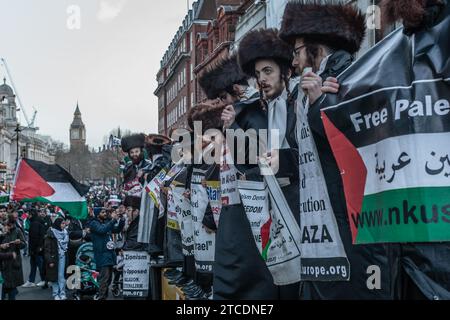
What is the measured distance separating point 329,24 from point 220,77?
8.55 ft

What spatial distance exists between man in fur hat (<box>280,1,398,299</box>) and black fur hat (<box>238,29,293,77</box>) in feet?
2.13

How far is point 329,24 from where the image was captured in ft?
14.3

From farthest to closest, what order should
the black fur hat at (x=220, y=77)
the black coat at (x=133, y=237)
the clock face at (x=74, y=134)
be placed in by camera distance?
the clock face at (x=74, y=134), the black coat at (x=133, y=237), the black fur hat at (x=220, y=77)

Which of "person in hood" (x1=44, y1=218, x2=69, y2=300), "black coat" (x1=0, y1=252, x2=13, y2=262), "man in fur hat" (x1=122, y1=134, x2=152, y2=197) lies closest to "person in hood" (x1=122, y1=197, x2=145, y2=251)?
"man in fur hat" (x1=122, y1=134, x2=152, y2=197)

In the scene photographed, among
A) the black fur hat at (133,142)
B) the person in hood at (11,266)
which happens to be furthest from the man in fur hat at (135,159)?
the person in hood at (11,266)

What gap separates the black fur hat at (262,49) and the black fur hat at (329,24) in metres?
0.71

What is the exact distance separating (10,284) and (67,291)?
13.3 feet

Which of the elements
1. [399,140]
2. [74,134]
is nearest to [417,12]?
[399,140]

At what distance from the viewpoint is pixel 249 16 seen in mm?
41594

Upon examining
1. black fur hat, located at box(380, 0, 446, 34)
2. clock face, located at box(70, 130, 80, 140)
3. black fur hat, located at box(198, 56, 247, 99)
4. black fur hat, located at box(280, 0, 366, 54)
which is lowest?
black fur hat, located at box(380, 0, 446, 34)

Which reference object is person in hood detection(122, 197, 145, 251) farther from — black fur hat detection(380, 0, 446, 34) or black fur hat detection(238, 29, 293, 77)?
black fur hat detection(380, 0, 446, 34)

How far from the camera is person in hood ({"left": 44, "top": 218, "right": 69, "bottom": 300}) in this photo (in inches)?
625

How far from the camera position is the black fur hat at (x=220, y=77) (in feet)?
Result: 22.1

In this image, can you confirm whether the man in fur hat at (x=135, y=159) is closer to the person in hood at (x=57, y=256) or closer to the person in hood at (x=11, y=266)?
the person in hood at (x=11, y=266)
